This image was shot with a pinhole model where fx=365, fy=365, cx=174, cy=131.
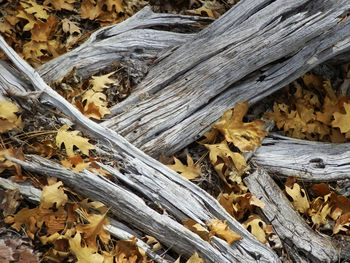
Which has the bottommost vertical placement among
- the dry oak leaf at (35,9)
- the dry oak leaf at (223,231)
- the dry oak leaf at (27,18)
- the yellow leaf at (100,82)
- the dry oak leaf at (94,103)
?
the dry oak leaf at (223,231)

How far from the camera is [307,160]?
3.44 metres

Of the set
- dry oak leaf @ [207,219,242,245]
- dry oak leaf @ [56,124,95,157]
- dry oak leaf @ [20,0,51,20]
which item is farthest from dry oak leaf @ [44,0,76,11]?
dry oak leaf @ [207,219,242,245]

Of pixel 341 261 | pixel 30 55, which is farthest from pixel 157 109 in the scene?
pixel 341 261

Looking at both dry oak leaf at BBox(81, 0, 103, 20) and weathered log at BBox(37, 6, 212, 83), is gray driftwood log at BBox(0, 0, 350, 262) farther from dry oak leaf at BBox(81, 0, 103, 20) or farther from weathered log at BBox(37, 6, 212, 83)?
dry oak leaf at BBox(81, 0, 103, 20)

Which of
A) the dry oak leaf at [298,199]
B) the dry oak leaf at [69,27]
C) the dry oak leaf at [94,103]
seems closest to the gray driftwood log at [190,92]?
the dry oak leaf at [94,103]

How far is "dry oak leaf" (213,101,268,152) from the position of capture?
3252 mm

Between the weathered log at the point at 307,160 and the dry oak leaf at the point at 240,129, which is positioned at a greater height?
the dry oak leaf at the point at 240,129

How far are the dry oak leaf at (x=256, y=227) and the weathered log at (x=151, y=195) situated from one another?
8 cm

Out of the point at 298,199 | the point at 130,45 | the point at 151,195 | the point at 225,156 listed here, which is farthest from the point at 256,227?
the point at 130,45

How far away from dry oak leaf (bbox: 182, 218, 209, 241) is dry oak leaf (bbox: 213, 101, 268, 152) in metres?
0.80

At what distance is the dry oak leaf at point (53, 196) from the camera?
2.63m

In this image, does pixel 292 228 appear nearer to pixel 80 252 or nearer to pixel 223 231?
pixel 223 231

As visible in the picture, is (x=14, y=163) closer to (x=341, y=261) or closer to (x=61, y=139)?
(x=61, y=139)

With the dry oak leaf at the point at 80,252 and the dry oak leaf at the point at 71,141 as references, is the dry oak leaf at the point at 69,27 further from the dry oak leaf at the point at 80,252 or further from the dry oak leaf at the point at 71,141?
the dry oak leaf at the point at 80,252
